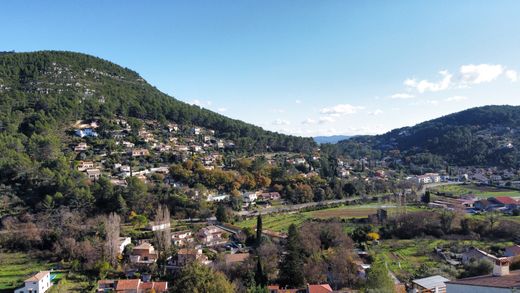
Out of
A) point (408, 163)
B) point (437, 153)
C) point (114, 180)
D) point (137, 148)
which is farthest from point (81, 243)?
point (437, 153)

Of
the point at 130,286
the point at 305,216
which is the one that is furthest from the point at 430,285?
the point at 305,216

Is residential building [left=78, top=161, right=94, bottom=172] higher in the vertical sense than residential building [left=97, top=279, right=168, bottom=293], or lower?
higher

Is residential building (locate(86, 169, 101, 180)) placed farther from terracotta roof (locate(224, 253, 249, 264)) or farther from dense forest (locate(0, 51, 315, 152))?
terracotta roof (locate(224, 253, 249, 264))

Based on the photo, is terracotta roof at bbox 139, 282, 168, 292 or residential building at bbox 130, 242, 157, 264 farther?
residential building at bbox 130, 242, 157, 264

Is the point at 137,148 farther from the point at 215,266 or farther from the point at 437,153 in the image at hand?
the point at 437,153

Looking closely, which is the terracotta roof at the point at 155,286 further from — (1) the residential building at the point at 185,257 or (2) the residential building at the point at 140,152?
(2) the residential building at the point at 140,152

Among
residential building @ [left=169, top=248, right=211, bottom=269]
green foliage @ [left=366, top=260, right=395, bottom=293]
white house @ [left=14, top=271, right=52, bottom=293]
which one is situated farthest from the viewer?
residential building @ [left=169, top=248, right=211, bottom=269]

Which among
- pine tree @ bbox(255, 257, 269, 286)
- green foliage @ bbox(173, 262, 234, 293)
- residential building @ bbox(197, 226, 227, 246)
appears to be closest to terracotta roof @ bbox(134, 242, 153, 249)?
residential building @ bbox(197, 226, 227, 246)
